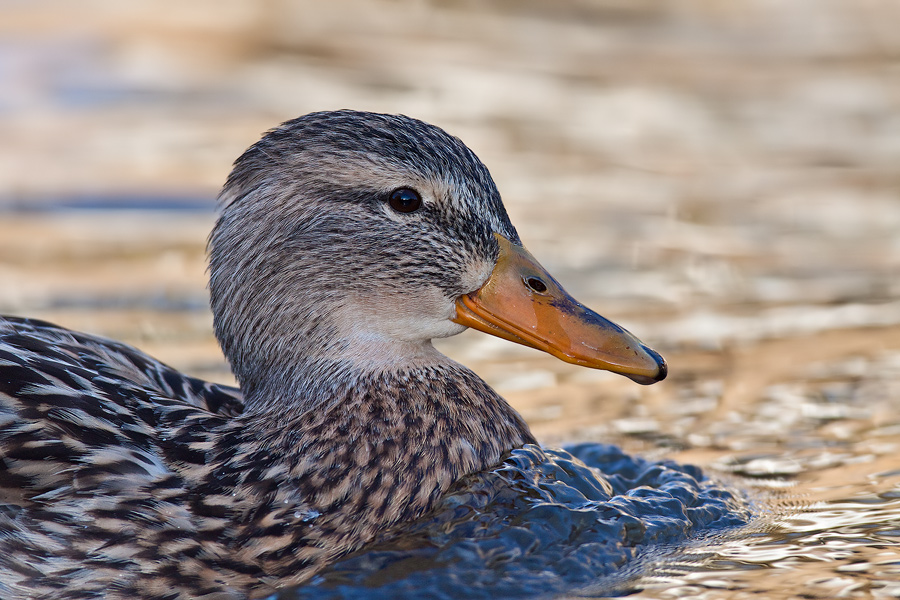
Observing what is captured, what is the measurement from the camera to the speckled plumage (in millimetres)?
5070

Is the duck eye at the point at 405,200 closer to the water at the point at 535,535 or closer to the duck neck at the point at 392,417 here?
the duck neck at the point at 392,417

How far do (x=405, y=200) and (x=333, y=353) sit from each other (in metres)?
0.70

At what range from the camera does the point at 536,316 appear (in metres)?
5.62

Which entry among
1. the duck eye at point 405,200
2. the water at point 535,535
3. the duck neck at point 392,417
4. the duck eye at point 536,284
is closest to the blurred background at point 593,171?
the water at point 535,535

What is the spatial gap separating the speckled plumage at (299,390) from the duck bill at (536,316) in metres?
0.08

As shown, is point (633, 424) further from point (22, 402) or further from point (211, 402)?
point (22, 402)

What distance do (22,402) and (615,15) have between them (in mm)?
12991

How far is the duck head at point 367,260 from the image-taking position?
5.57 m

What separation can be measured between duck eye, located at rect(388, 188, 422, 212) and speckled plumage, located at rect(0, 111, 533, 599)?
1.4 inches

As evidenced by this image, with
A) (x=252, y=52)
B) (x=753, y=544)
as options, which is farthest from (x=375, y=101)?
(x=753, y=544)

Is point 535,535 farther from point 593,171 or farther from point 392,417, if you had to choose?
point 593,171

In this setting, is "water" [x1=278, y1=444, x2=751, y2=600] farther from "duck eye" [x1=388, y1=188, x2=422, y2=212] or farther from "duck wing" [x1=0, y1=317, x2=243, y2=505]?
"duck eye" [x1=388, y1=188, x2=422, y2=212]

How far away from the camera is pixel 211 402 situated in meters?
6.17

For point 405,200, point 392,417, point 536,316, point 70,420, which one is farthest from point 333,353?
point 70,420
